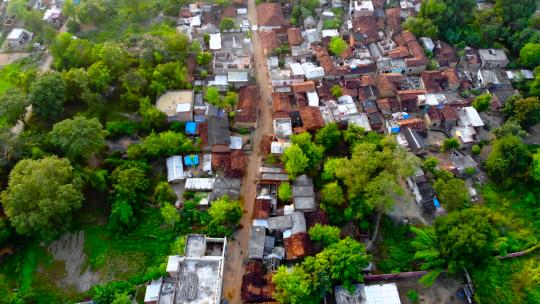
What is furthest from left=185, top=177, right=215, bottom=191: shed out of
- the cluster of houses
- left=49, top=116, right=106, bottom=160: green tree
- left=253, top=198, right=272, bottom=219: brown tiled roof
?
the cluster of houses

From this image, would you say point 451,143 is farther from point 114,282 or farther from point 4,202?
point 4,202

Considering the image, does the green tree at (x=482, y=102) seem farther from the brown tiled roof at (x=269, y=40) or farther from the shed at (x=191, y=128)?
the shed at (x=191, y=128)

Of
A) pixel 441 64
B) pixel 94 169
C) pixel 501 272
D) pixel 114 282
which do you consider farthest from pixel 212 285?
pixel 441 64

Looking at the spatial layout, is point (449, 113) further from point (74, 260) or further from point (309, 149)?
point (74, 260)

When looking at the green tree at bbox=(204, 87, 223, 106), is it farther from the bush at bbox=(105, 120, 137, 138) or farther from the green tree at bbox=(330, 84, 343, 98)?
the green tree at bbox=(330, 84, 343, 98)

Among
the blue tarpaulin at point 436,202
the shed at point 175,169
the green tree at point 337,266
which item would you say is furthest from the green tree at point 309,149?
the shed at point 175,169

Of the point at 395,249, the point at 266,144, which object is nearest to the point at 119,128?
the point at 266,144

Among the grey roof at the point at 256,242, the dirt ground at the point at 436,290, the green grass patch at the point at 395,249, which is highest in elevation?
the grey roof at the point at 256,242

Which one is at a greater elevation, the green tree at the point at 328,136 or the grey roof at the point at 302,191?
the green tree at the point at 328,136
